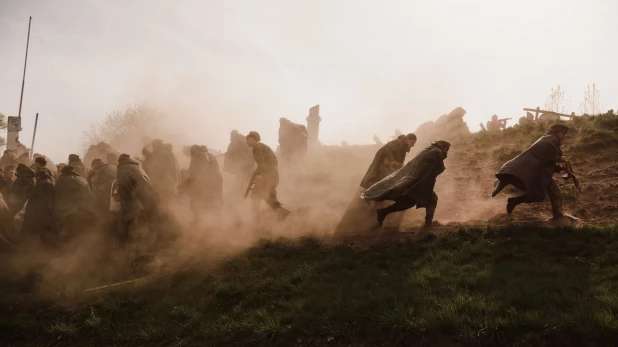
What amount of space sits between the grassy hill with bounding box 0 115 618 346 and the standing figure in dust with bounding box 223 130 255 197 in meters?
10.5

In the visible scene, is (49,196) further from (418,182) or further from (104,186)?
(418,182)

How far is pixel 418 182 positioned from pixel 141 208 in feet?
20.4

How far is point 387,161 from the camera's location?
1012 cm

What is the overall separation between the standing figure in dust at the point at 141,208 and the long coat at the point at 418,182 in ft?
15.3

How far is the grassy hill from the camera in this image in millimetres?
4508

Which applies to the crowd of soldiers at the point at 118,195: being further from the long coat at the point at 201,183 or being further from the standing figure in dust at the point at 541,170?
the standing figure in dust at the point at 541,170

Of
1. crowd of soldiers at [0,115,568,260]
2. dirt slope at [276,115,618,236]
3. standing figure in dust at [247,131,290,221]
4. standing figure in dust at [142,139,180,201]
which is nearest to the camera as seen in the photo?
crowd of soldiers at [0,115,568,260]

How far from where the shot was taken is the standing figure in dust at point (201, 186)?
12.0 m

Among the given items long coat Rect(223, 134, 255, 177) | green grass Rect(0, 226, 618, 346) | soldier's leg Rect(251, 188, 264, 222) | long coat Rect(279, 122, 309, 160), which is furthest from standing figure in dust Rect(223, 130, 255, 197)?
green grass Rect(0, 226, 618, 346)

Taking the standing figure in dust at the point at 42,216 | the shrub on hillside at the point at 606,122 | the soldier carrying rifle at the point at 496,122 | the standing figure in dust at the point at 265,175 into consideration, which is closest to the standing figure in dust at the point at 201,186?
the standing figure in dust at the point at 265,175

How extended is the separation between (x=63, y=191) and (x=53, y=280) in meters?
2.62

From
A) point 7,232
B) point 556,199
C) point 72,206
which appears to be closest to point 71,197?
point 72,206

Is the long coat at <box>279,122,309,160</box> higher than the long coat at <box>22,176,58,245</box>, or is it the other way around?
the long coat at <box>279,122,309,160</box>

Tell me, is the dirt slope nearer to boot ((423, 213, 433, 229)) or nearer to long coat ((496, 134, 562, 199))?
boot ((423, 213, 433, 229))
